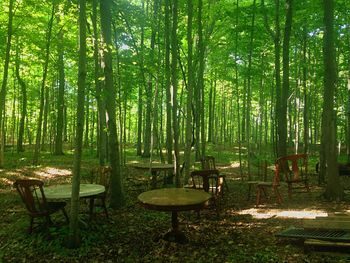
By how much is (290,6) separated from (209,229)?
851cm

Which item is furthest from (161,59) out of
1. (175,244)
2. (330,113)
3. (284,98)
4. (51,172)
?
(175,244)

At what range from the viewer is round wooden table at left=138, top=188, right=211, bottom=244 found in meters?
4.97

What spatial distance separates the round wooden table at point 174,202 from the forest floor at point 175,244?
198 millimetres

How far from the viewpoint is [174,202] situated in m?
5.10

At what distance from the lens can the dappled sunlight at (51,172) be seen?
12158 millimetres

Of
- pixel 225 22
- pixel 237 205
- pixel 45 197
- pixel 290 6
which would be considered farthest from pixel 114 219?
pixel 225 22

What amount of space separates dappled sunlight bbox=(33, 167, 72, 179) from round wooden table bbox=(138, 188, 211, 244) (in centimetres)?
752

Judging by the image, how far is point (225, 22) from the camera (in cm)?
1491

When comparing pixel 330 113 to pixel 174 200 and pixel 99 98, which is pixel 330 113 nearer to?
pixel 174 200

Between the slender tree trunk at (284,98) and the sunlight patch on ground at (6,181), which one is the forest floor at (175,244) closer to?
the sunlight patch on ground at (6,181)

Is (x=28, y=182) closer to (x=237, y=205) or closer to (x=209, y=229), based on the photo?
(x=209, y=229)

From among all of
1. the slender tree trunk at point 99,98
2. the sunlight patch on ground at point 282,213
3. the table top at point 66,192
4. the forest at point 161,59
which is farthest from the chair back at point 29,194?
the sunlight patch on ground at point 282,213

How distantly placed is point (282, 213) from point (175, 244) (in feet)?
10.6

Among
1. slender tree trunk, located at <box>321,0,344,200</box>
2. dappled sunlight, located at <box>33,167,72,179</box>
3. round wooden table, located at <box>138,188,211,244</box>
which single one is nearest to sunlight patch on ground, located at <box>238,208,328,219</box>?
slender tree trunk, located at <box>321,0,344,200</box>
